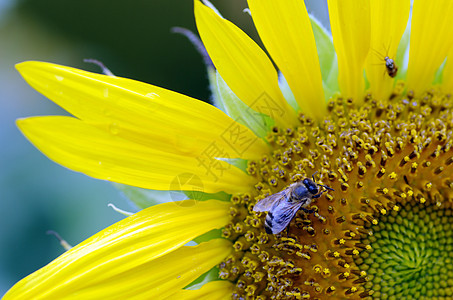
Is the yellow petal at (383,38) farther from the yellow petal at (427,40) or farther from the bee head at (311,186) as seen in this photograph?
the bee head at (311,186)

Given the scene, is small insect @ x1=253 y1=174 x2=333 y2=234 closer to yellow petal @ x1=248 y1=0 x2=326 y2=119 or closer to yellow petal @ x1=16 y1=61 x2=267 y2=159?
yellow petal @ x1=16 y1=61 x2=267 y2=159

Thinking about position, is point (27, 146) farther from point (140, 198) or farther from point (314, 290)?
point (314, 290)

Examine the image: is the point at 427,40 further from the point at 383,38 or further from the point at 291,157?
the point at 291,157

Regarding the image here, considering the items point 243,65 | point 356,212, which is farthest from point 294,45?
point 356,212

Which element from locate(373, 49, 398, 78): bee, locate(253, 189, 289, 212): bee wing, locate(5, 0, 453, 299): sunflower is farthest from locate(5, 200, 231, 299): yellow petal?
locate(373, 49, 398, 78): bee

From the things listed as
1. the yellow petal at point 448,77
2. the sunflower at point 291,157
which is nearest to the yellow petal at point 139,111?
the sunflower at point 291,157

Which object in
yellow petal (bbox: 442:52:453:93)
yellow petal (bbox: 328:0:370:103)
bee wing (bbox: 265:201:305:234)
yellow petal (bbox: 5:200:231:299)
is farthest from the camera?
yellow petal (bbox: 442:52:453:93)
